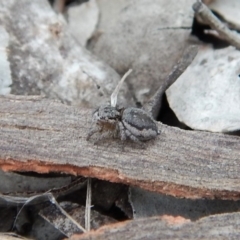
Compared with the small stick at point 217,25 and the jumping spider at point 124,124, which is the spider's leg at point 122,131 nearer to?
the jumping spider at point 124,124

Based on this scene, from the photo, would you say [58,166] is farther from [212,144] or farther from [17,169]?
[212,144]

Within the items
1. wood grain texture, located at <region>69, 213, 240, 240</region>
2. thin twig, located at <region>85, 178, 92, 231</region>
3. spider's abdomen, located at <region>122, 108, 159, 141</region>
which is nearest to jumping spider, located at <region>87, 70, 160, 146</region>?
spider's abdomen, located at <region>122, 108, 159, 141</region>

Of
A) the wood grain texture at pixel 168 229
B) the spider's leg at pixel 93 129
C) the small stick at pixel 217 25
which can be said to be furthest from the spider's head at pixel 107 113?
the small stick at pixel 217 25

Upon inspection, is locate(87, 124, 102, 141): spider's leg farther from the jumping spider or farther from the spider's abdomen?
the spider's abdomen

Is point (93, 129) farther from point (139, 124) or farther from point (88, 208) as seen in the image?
point (88, 208)

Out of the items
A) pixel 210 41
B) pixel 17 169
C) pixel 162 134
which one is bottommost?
pixel 17 169

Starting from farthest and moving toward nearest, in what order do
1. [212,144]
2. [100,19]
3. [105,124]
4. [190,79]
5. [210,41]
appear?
[100,19] < [210,41] < [190,79] < [105,124] < [212,144]

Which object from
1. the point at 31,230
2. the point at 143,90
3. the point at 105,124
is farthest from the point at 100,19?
the point at 31,230
